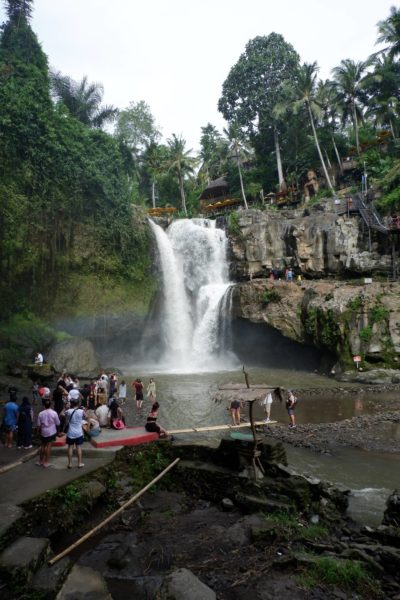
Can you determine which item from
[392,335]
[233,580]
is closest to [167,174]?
[392,335]

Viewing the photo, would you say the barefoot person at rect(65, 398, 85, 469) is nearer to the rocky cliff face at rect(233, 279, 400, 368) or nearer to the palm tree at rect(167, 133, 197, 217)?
the rocky cliff face at rect(233, 279, 400, 368)

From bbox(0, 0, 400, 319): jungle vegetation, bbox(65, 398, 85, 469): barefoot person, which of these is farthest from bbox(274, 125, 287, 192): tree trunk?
bbox(65, 398, 85, 469): barefoot person

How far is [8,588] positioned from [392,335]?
23.7 metres

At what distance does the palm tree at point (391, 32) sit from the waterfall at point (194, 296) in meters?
25.9

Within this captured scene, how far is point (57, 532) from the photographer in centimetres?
732

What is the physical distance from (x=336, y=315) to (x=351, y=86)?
31.2 meters

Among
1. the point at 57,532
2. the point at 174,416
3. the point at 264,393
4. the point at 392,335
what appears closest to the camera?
the point at 57,532

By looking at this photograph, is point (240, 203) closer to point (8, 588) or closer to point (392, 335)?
point (392, 335)

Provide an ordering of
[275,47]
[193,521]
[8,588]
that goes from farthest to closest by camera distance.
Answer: [275,47] < [193,521] < [8,588]

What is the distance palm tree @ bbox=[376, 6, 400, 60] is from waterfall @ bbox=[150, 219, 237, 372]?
25909 millimetres

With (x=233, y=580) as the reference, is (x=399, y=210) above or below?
above

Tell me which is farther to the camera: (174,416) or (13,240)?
(13,240)

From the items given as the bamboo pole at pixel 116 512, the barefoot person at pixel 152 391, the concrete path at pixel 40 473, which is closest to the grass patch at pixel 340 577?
the bamboo pole at pixel 116 512

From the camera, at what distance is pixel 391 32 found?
4088cm
